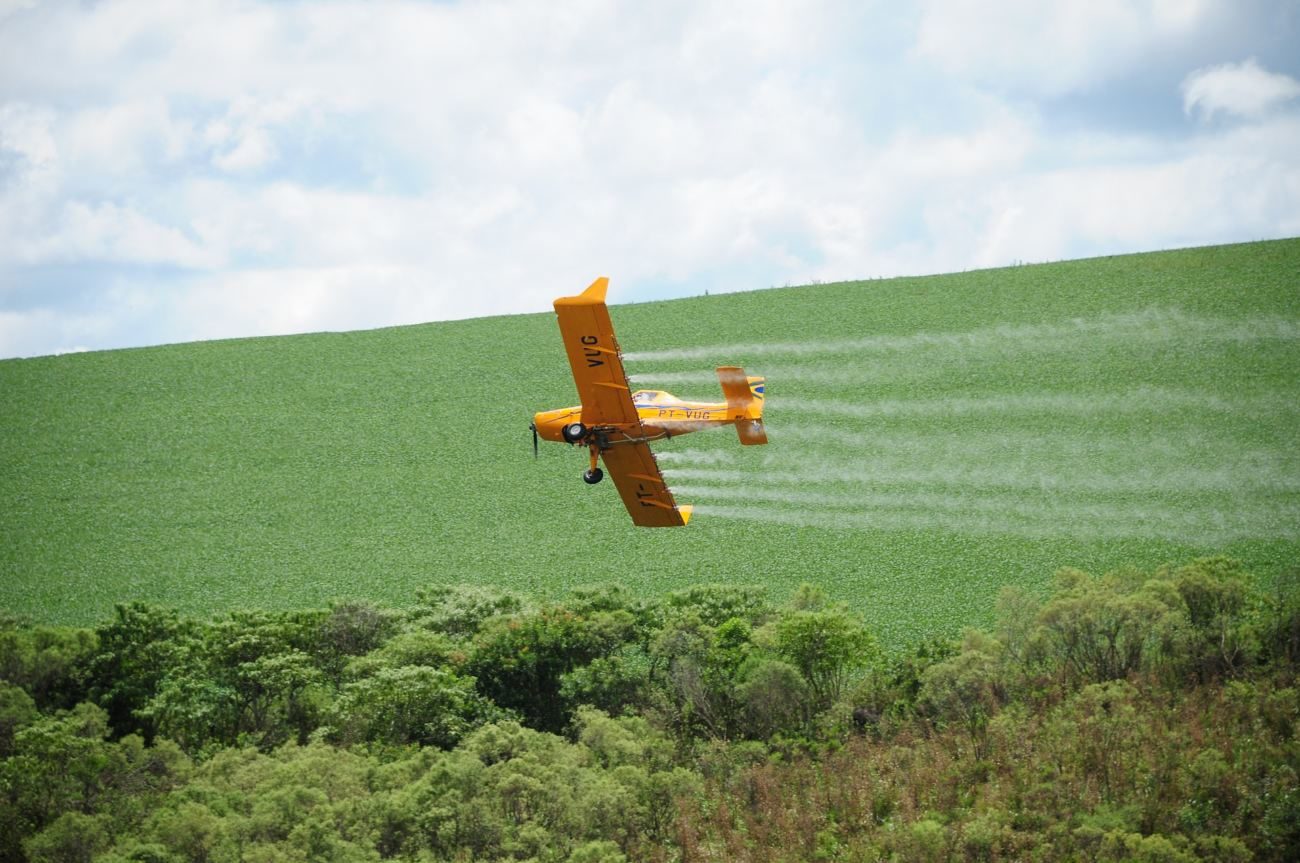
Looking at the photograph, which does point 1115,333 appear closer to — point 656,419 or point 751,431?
point 751,431

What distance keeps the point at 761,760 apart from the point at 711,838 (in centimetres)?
567

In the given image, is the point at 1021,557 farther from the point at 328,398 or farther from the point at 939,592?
the point at 328,398

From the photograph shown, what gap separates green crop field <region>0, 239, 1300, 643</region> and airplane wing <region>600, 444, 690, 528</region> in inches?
583

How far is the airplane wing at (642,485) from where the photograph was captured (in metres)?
38.8

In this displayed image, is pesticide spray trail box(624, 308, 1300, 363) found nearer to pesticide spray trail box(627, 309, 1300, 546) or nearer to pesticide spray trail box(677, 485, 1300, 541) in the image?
pesticide spray trail box(627, 309, 1300, 546)

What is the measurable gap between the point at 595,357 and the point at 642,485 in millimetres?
5603

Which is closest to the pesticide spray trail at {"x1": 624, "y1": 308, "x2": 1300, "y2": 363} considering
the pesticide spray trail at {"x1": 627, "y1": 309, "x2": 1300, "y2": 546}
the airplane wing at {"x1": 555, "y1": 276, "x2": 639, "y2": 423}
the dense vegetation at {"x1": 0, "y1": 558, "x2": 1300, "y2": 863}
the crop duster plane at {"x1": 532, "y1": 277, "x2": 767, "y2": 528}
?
the pesticide spray trail at {"x1": 627, "y1": 309, "x2": 1300, "y2": 546}

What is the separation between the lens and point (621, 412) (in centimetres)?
3719

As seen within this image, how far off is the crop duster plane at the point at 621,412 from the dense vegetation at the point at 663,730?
41.4 ft

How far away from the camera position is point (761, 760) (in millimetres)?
50000

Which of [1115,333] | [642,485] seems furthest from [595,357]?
[1115,333]

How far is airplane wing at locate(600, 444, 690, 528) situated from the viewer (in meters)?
38.8

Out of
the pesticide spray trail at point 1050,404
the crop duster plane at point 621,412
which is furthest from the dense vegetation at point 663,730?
the pesticide spray trail at point 1050,404

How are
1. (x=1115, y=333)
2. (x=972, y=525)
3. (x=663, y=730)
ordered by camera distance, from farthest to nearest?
(x=1115, y=333)
(x=972, y=525)
(x=663, y=730)
